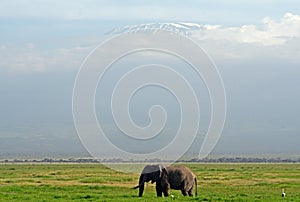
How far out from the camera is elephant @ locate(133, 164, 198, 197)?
32.4 meters

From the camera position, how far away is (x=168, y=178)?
32.9 m

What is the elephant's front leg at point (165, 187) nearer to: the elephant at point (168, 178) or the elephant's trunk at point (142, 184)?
the elephant at point (168, 178)

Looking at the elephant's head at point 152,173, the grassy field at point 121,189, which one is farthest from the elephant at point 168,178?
the grassy field at point 121,189

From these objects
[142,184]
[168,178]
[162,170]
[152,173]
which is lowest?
[142,184]

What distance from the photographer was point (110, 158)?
88.7 feet

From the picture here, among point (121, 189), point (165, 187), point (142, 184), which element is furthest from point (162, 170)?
point (121, 189)

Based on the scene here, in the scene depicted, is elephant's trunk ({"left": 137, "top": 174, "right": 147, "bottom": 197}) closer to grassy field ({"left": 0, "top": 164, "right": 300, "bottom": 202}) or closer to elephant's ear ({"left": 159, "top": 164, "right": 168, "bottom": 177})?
grassy field ({"left": 0, "top": 164, "right": 300, "bottom": 202})

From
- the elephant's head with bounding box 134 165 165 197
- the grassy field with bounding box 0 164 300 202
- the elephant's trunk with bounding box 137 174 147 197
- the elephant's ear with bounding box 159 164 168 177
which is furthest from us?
the elephant's ear with bounding box 159 164 168 177

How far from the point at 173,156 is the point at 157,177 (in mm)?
4211

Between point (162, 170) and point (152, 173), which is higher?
point (162, 170)

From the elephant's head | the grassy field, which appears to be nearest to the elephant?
the elephant's head

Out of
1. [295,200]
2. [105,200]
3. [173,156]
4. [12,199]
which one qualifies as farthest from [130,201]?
[295,200]

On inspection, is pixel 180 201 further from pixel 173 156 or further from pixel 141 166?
pixel 141 166

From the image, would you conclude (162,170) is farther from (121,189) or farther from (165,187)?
(121,189)
